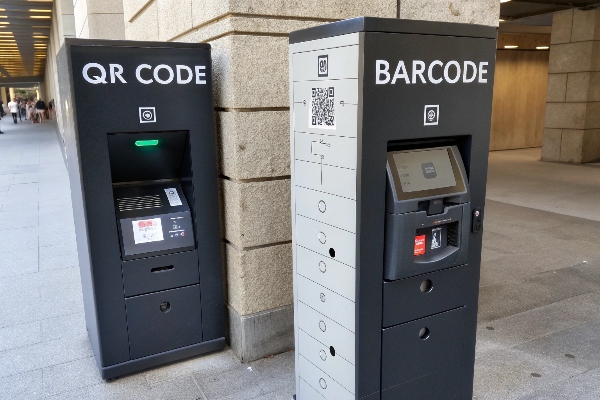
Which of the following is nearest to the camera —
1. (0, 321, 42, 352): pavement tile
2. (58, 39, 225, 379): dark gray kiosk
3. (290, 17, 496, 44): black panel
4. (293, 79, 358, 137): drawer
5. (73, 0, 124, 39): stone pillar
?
(290, 17, 496, 44): black panel

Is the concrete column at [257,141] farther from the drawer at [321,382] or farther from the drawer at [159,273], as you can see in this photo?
the drawer at [321,382]

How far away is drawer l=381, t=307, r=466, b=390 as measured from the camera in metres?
2.33

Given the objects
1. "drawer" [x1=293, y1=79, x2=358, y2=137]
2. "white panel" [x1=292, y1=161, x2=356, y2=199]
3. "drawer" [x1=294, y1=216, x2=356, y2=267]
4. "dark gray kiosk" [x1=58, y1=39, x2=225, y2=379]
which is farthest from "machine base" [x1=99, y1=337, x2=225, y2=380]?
"drawer" [x1=293, y1=79, x2=358, y2=137]

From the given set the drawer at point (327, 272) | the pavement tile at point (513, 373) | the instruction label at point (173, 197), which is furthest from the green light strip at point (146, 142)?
the pavement tile at point (513, 373)

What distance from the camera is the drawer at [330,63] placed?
2021 mm

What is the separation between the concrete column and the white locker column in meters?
0.68

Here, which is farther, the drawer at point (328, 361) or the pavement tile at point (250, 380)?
the pavement tile at point (250, 380)

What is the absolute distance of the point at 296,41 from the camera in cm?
238

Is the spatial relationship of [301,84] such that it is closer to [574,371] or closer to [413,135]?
[413,135]

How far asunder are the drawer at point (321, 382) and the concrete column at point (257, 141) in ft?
2.34

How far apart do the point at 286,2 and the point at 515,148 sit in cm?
1419

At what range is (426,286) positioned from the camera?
2.38 meters

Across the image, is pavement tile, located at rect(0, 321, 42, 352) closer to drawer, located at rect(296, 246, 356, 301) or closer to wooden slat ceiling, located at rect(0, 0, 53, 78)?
drawer, located at rect(296, 246, 356, 301)

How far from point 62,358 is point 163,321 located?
827 mm
